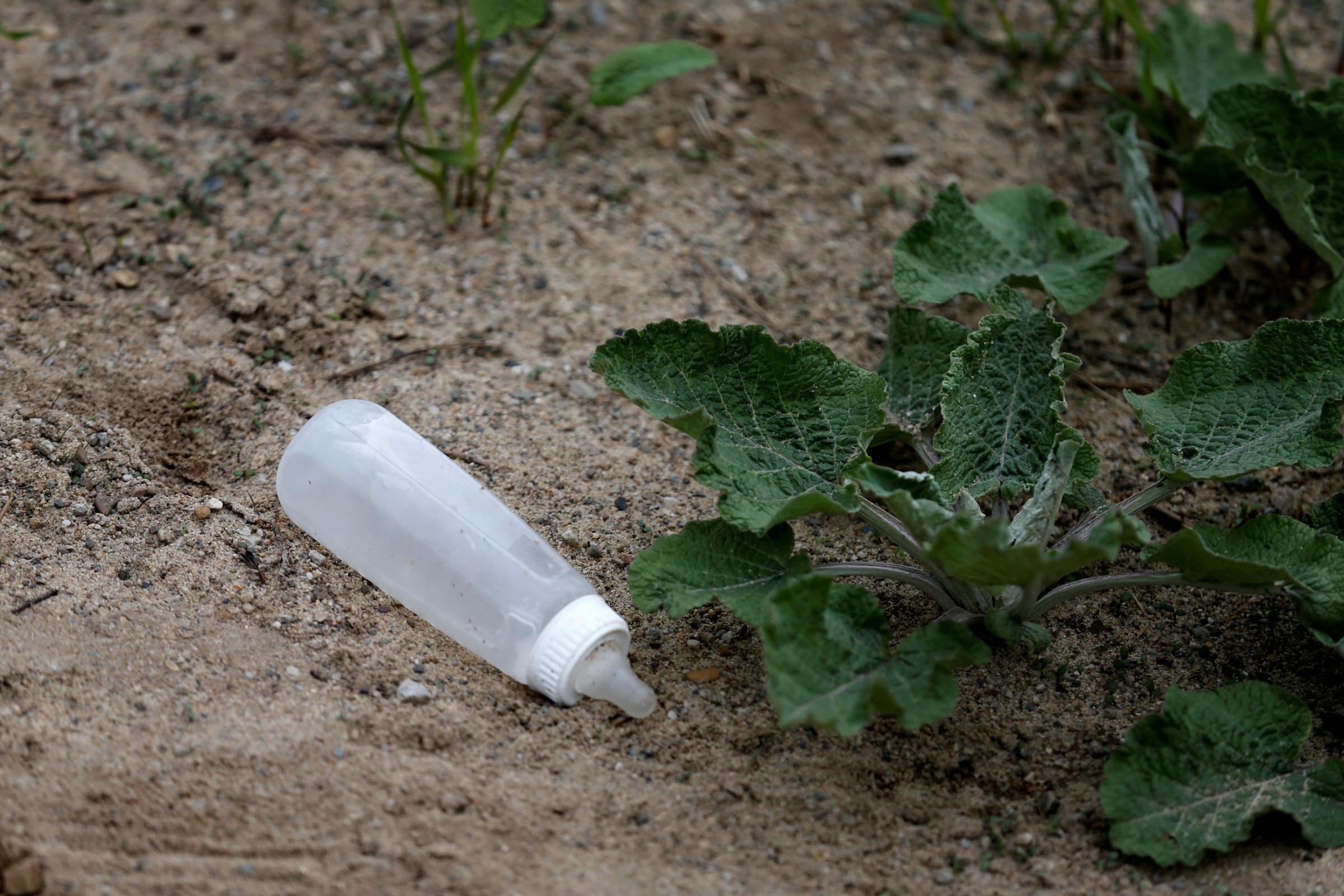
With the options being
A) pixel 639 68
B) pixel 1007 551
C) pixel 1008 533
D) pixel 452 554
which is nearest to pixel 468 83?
pixel 639 68

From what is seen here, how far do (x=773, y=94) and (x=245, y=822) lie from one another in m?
2.47

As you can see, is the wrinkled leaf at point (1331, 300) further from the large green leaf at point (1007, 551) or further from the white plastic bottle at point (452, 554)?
the white plastic bottle at point (452, 554)

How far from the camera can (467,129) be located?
321 centimetres

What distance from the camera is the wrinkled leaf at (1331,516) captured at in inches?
86.8

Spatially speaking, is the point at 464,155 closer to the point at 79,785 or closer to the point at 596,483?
the point at 596,483

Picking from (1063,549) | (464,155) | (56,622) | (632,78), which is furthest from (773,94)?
(56,622)

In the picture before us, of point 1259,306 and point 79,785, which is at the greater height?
point 1259,306

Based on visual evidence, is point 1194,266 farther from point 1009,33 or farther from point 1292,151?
point 1009,33

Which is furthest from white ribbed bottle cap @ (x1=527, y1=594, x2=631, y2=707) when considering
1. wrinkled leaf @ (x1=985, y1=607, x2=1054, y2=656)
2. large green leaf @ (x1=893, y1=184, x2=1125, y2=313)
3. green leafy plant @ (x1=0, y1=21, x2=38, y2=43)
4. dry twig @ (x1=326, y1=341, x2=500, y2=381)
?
green leafy plant @ (x1=0, y1=21, x2=38, y2=43)

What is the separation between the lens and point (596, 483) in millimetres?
2469

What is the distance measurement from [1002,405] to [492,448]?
105 centimetres

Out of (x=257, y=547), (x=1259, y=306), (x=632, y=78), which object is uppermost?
(x=632, y=78)

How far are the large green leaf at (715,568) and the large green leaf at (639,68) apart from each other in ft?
4.13

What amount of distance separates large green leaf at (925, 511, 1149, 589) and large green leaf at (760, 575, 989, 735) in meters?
0.13
